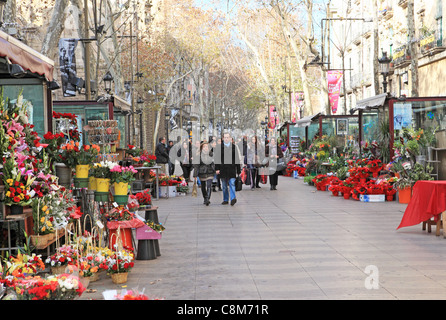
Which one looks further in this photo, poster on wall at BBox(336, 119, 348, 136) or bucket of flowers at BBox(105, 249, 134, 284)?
poster on wall at BBox(336, 119, 348, 136)

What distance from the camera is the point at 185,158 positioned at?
24922mm

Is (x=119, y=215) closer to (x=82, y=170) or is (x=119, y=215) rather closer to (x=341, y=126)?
(x=82, y=170)

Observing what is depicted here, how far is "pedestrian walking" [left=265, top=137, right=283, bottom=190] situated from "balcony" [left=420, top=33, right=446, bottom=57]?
538 inches

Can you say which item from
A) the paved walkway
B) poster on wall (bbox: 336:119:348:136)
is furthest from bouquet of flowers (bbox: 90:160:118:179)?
poster on wall (bbox: 336:119:348:136)

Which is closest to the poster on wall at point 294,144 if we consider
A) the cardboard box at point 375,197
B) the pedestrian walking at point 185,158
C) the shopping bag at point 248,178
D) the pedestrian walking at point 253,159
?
the pedestrian walking at point 185,158

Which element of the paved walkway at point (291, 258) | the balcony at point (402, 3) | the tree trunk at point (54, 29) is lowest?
the paved walkway at point (291, 258)

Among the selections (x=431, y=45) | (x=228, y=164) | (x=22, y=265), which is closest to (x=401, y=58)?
(x=431, y=45)

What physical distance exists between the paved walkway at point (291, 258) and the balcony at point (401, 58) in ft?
84.7

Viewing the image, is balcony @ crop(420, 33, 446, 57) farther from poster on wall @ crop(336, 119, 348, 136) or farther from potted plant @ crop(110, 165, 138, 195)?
potted plant @ crop(110, 165, 138, 195)

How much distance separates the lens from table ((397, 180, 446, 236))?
11.2m

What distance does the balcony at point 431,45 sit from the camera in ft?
114

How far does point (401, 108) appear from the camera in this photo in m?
18.8

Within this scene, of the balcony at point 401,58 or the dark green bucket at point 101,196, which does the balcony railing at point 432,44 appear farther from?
the dark green bucket at point 101,196
